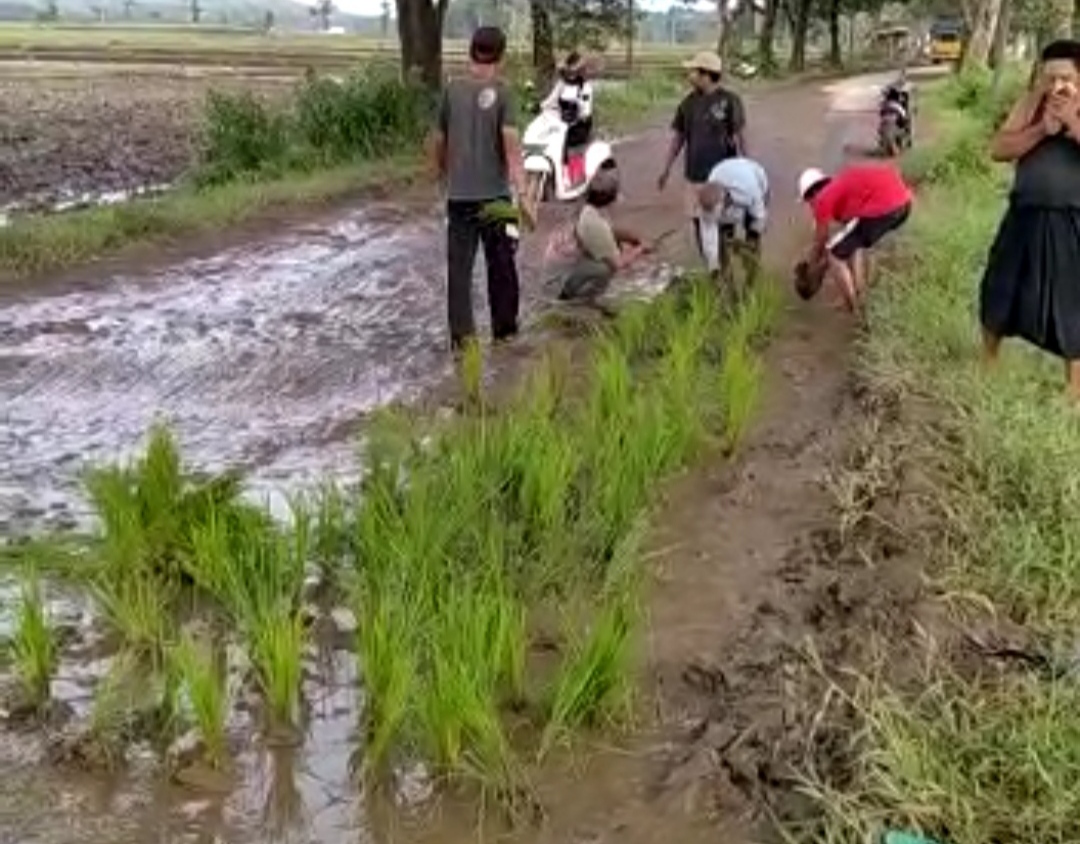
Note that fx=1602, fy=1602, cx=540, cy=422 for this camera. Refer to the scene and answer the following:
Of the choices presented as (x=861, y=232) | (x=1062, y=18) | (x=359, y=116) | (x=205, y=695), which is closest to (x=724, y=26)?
(x=359, y=116)

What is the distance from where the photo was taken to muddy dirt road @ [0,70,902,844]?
359 centimetres

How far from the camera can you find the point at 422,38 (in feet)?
59.4

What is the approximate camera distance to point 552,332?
8695 mm

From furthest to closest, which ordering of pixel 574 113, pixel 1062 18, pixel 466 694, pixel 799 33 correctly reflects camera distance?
pixel 799 33 < pixel 574 113 < pixel 1062 18 < pixel 466 694

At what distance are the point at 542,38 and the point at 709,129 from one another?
1680cm

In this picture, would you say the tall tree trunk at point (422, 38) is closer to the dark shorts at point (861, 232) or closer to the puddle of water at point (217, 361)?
the puddle of water at point (217, 361)

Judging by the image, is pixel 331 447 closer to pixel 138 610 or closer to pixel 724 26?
pixel 138 610

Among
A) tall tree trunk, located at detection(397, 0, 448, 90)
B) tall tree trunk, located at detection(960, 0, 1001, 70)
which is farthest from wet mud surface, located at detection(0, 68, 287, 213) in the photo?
tall tree trunk, located at detection(960, 0, 1001, 70)

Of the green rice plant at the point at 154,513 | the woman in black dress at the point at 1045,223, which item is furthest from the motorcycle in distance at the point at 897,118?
the green rice plant at the point at 154,513

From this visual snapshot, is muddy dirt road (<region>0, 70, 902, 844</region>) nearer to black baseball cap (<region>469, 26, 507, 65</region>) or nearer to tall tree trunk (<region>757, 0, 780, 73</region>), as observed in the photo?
black baseball cap (<region>469, 26, 507, 65</region>)

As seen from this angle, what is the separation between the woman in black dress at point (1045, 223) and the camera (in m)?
5.94

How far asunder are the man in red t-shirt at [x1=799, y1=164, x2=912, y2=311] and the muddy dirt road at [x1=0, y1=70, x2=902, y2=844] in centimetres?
39

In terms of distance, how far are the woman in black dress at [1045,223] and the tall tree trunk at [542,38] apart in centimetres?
1854

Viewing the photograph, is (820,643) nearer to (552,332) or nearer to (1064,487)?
(1064,487)
